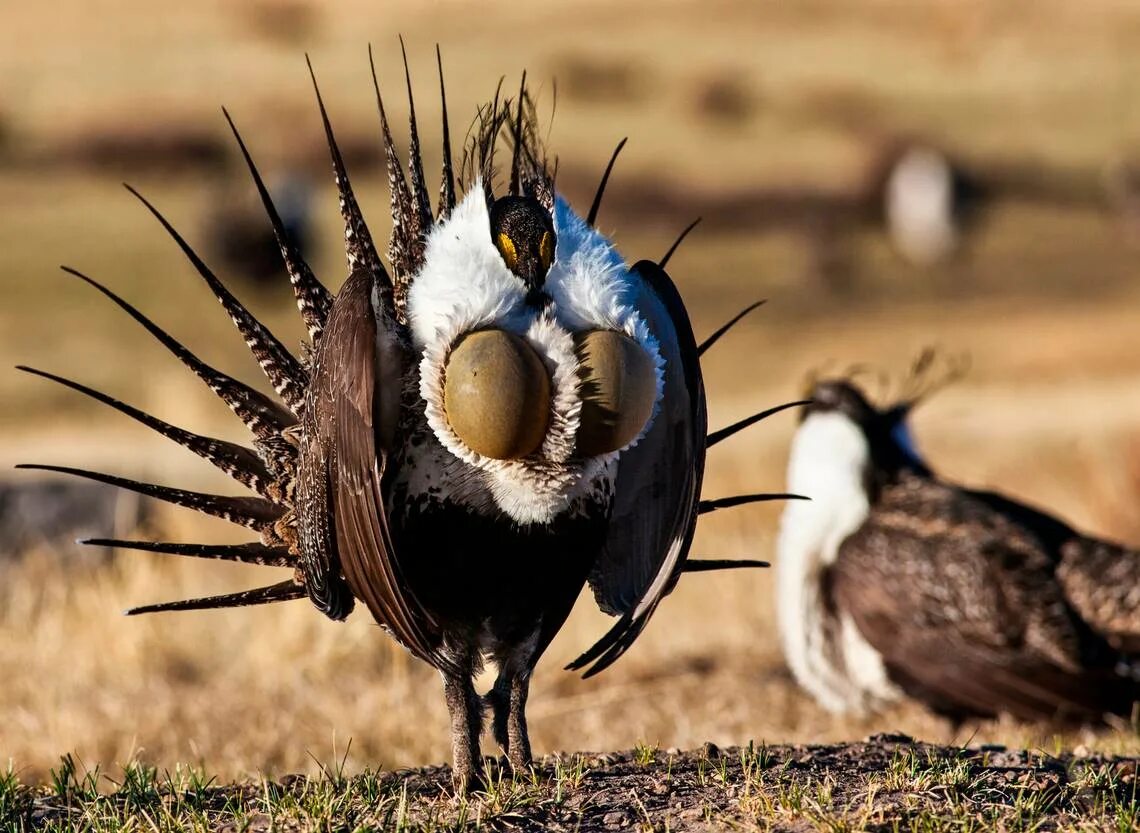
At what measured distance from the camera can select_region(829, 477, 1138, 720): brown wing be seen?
563cm

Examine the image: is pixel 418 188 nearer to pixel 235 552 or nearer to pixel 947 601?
pixel 235 552

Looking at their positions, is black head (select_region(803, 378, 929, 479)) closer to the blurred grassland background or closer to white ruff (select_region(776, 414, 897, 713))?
white ruff (select_region(776, 414, 897, 713))

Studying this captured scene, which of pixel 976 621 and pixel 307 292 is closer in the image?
pixel 307 292

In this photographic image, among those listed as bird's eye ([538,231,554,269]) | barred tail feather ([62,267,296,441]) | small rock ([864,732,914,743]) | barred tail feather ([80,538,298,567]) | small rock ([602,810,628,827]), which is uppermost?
bird's eye ([538,231,554,269])

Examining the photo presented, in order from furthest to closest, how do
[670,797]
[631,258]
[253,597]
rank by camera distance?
1. [631,258]
2. [253,597]
3. [670,797]

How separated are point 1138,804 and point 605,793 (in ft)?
3.30

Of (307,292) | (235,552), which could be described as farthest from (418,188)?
(235,552)

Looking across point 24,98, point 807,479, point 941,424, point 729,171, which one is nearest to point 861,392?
point 807,479

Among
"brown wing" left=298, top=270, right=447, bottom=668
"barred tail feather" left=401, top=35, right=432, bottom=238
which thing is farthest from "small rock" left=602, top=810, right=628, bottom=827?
"barred tail feather" left=401, top=35, right=432, bottom=238

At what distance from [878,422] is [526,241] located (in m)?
3.54

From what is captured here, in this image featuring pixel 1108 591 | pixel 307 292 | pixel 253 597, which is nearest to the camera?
pixel 307 292

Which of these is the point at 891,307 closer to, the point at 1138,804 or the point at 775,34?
the point at 775,34

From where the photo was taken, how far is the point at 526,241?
308 centimetres

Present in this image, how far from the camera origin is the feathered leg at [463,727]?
3.28m
